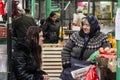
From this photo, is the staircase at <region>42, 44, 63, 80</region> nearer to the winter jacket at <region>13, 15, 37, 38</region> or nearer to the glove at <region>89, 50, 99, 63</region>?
the winter jacket at <region>13, 15, 37, 38</region>

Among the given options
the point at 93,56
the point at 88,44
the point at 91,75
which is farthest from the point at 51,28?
the point at 91,75

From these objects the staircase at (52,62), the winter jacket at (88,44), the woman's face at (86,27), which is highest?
the woman's face at (86,27)

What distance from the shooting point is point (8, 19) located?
5227 millimetres

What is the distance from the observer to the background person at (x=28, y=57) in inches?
205

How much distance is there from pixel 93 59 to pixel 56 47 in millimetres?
5342

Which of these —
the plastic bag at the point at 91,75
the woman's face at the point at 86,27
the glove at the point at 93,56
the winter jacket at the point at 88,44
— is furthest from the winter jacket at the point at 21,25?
the plastic bag at the point at 91,75

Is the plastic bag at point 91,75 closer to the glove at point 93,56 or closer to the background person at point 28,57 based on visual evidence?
the glove at point 93,56

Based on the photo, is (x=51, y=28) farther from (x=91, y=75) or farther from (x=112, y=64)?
(x=112, y=64)

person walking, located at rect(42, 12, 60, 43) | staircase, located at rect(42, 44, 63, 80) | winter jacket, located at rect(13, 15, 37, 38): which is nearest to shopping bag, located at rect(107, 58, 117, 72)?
winter jacket, located at rect(13, 15, 37, 38)

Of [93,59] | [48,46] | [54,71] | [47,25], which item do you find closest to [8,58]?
[93,59]

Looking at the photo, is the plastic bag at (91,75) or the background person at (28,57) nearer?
the background person at (28,57)

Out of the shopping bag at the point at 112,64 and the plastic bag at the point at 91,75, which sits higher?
the shopping bag at the point at 112,64

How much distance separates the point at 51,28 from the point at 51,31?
0.39ft

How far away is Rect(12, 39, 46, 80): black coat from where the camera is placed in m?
5.21
